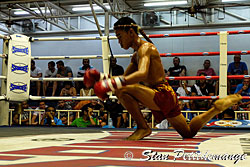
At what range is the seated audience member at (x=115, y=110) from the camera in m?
3.66

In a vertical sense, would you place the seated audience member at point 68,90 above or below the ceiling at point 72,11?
below

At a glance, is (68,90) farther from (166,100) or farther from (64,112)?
(166,100)

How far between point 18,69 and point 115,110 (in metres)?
1.18

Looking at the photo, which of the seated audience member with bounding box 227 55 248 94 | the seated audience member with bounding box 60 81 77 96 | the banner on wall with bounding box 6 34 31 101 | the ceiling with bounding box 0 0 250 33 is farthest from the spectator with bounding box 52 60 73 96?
the seated audience member with bounding box 227 55 248 94

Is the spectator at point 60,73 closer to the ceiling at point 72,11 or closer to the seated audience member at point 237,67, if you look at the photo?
the ceiling at point 72,11

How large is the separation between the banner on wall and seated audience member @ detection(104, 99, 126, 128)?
0.91 m

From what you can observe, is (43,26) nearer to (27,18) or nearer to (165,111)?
(27,18)

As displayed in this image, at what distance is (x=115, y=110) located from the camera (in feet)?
12.2

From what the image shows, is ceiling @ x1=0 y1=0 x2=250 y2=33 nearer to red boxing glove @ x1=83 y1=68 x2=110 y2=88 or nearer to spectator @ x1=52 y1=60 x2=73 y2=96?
spectator @ x1=52 y1=60 x2=73 y2=96

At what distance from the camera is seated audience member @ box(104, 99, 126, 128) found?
3661mm

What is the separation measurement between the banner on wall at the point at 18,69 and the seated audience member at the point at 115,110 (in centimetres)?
91

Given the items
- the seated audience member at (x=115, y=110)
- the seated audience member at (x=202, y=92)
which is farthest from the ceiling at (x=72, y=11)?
the seated audience member at (x=115, y=110)

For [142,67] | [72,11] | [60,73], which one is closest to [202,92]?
[60,73]

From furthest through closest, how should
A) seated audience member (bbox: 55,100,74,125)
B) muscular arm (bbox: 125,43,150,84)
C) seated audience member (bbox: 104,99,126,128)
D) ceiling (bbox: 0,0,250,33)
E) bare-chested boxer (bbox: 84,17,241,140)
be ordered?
ceiling (bbox: 0,0,250,33)
seated audience member (bbox: 55,100,74,125)
seated audience member (bbox: 104,99,126,128)
bare-chested boxer (bbox: 84,17,241,140)
muscular arm (bbox: 125,43,150,84)
